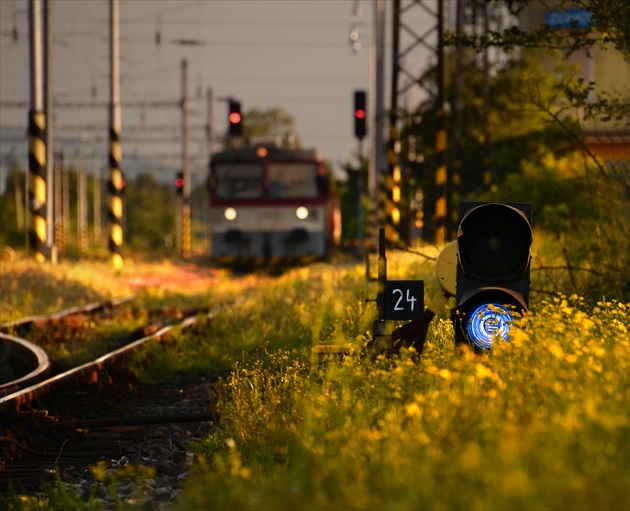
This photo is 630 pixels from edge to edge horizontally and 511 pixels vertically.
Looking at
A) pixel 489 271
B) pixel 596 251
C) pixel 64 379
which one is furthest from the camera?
pixel 596 251

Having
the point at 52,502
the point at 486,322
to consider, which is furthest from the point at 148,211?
the point at 52,502

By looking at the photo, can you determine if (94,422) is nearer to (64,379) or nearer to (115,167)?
(64,379)

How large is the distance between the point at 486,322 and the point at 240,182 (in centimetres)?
2478

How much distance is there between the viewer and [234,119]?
1395 inches

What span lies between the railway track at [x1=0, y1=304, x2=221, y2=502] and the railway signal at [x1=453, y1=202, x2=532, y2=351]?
2102 mm

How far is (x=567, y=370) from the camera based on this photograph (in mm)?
6539

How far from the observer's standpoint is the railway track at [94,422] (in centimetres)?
795

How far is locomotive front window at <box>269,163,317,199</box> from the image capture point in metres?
32.5

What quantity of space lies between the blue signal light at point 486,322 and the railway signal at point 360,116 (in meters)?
25.9

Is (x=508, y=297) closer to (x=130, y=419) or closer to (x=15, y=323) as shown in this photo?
(x=130, y=419)

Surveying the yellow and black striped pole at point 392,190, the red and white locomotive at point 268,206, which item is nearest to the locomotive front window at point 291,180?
the red and white locomotive at point 268,206

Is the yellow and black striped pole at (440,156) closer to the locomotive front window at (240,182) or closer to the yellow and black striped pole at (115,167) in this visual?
the locomotive front window at (240,182)

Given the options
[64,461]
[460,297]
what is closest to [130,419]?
[64,461]

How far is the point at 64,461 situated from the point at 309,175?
24.6m
